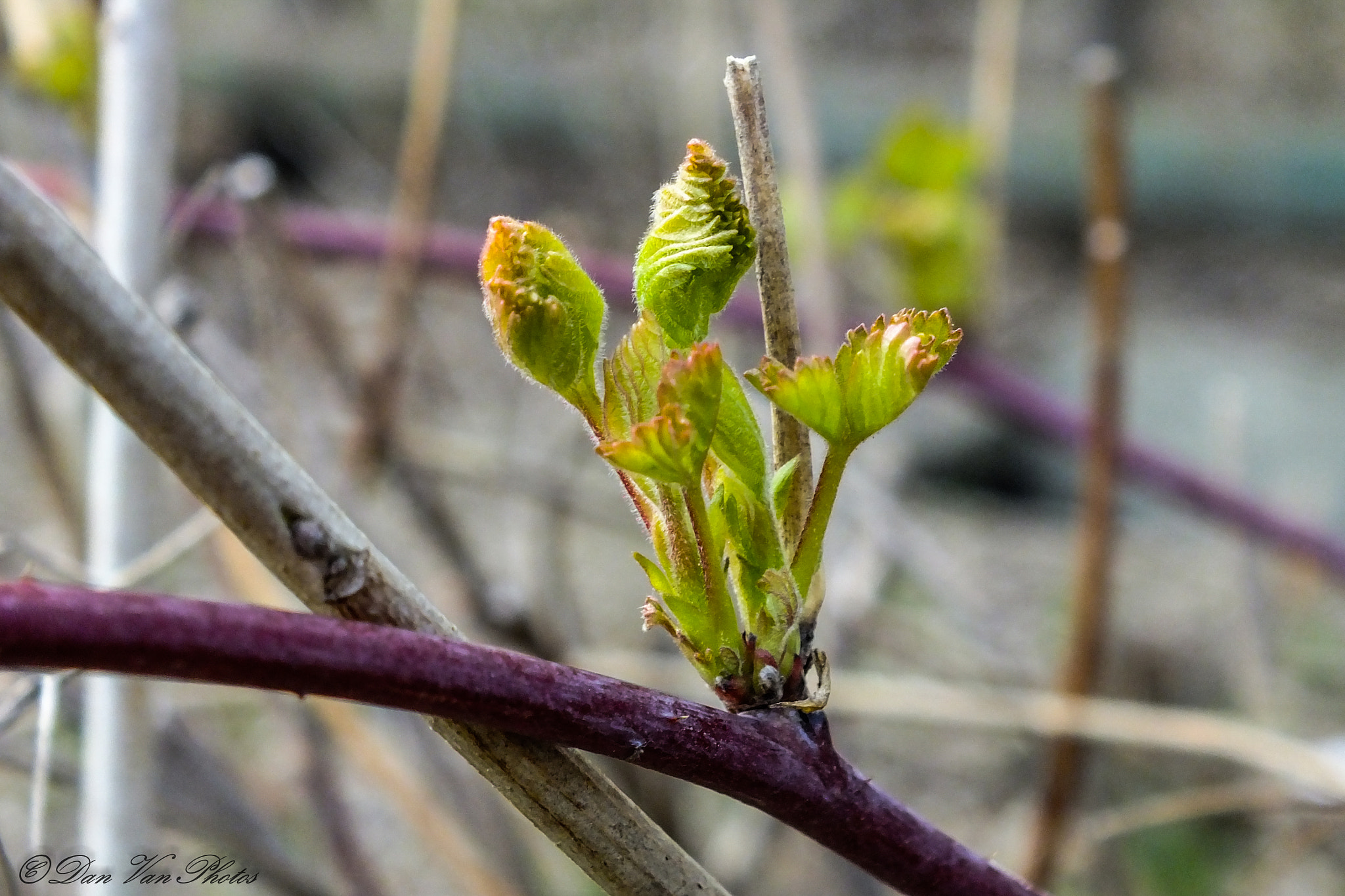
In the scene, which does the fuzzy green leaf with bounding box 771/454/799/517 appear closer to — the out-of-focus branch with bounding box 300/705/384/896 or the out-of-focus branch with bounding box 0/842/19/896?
the out-of-focus branch with bounding box 0/842/19/896

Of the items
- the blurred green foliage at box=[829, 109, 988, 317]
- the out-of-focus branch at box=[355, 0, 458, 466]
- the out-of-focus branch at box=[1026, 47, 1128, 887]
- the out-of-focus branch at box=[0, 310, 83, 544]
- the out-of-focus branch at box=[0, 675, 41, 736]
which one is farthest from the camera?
the blurred green foliage at box=[829, 109, 988, 317]

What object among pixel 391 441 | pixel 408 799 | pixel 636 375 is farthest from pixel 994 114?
pixel 636 375

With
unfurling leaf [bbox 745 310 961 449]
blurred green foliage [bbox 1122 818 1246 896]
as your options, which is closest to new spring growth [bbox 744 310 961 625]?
unfurling leaf [bbox 745 310 961 449]

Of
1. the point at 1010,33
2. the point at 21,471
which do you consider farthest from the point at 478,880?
the point at 21,471

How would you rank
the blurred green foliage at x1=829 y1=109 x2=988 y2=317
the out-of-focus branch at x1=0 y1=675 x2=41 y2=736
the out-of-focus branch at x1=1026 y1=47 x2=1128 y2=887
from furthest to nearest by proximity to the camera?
the blurred green foliage at x1=829 y1=109 x2=988 y2=317
the out-of-focus branch at x1=1026 y1=47 x2=1128 y2=887
the out-of-focus branch at x1=0 y1=675 x2=41 y2=736

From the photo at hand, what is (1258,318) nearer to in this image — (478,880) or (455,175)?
(455,175)

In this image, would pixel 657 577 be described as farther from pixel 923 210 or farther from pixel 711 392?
pixel 923 210

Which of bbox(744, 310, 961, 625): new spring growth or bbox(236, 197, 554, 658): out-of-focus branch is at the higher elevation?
Answer: bbox(236, 197, 554, 658): out-of-focus branch
